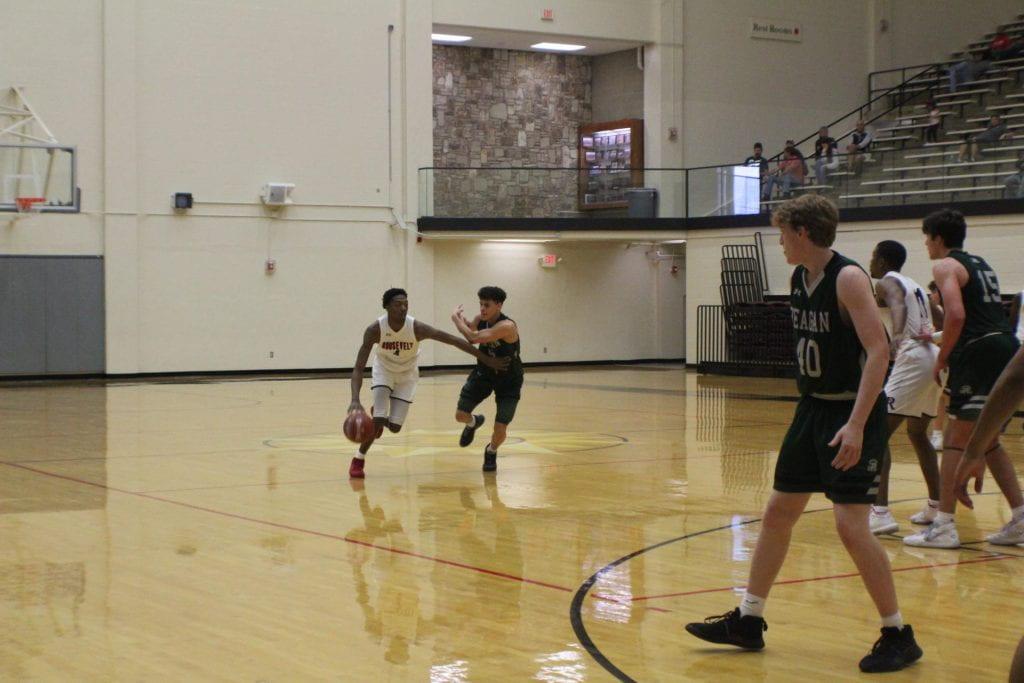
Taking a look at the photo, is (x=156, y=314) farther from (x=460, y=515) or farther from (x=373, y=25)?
(x=460, y=515)

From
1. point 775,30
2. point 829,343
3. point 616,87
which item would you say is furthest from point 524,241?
point 829,343

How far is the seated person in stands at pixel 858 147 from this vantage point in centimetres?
2427

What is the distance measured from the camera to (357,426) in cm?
1016

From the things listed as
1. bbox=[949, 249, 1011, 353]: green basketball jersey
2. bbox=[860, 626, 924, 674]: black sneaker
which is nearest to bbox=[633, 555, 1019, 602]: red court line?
bbox=[949, 249, 1011, 353]: green basketball jersey

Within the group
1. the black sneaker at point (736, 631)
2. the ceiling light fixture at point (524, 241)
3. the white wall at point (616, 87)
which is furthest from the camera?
the white wall at point (616, 87)

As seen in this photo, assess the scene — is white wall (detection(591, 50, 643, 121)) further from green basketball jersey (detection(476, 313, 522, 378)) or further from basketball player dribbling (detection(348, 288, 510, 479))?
basketball player dribbling (detection(348, 288, 510, 479))

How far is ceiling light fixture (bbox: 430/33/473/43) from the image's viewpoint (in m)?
28.9

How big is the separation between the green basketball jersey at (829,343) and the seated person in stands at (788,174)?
2091cm

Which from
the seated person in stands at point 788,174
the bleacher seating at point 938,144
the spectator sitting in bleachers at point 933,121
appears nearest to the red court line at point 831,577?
the bleacher seating at point 938,144

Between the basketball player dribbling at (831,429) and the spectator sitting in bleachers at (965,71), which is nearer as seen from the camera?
the basketball player dribbling at (831,429)

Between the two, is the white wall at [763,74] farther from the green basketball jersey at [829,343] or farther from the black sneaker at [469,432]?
the green basketball jersey at [829,343]

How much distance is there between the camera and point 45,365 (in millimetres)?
24984

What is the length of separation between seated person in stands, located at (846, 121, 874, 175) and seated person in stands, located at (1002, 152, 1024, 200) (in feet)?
10.5

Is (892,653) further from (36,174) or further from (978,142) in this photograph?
(36,174)
